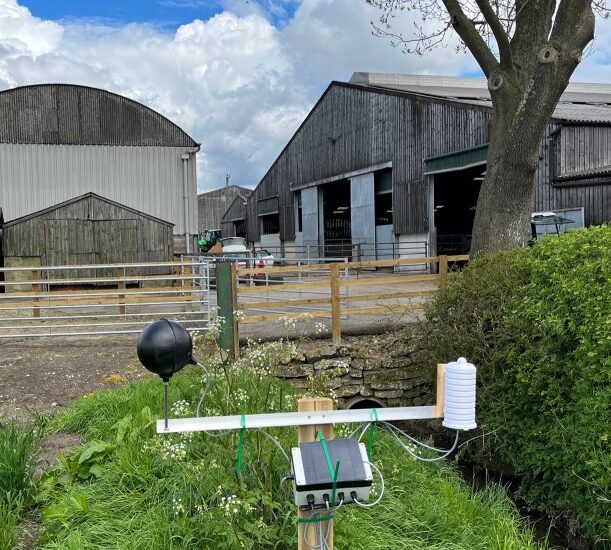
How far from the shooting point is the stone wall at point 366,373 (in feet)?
25.0

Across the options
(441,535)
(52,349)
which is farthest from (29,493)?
(52,349)

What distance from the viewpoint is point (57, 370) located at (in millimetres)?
7617

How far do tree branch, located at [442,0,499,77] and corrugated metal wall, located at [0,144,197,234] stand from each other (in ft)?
59.4

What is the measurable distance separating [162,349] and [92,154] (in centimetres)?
2374

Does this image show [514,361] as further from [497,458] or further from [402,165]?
[402,165]

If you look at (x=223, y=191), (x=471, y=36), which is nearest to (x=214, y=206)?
(x=223, y=191)

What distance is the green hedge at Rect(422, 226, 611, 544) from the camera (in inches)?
160

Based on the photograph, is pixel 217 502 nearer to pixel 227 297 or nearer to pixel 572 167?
pixel 227 297

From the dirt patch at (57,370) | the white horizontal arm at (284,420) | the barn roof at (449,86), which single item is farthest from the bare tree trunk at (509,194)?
the barn roof at (449,86)

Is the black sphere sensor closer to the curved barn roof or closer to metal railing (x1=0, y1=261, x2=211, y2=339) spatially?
metal railing (x1=0, y1=261, x2=211, y2=339)

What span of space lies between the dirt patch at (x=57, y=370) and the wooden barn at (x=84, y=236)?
39.2 feet

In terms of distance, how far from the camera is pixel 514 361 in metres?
4.94

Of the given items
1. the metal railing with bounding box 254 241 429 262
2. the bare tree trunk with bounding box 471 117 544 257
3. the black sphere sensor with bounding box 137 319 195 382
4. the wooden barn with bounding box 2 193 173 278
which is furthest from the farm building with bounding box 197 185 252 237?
the black sphere sensor with bounding box 137 319 195 382

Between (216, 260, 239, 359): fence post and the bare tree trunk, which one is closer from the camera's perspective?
the bare tree trunk
